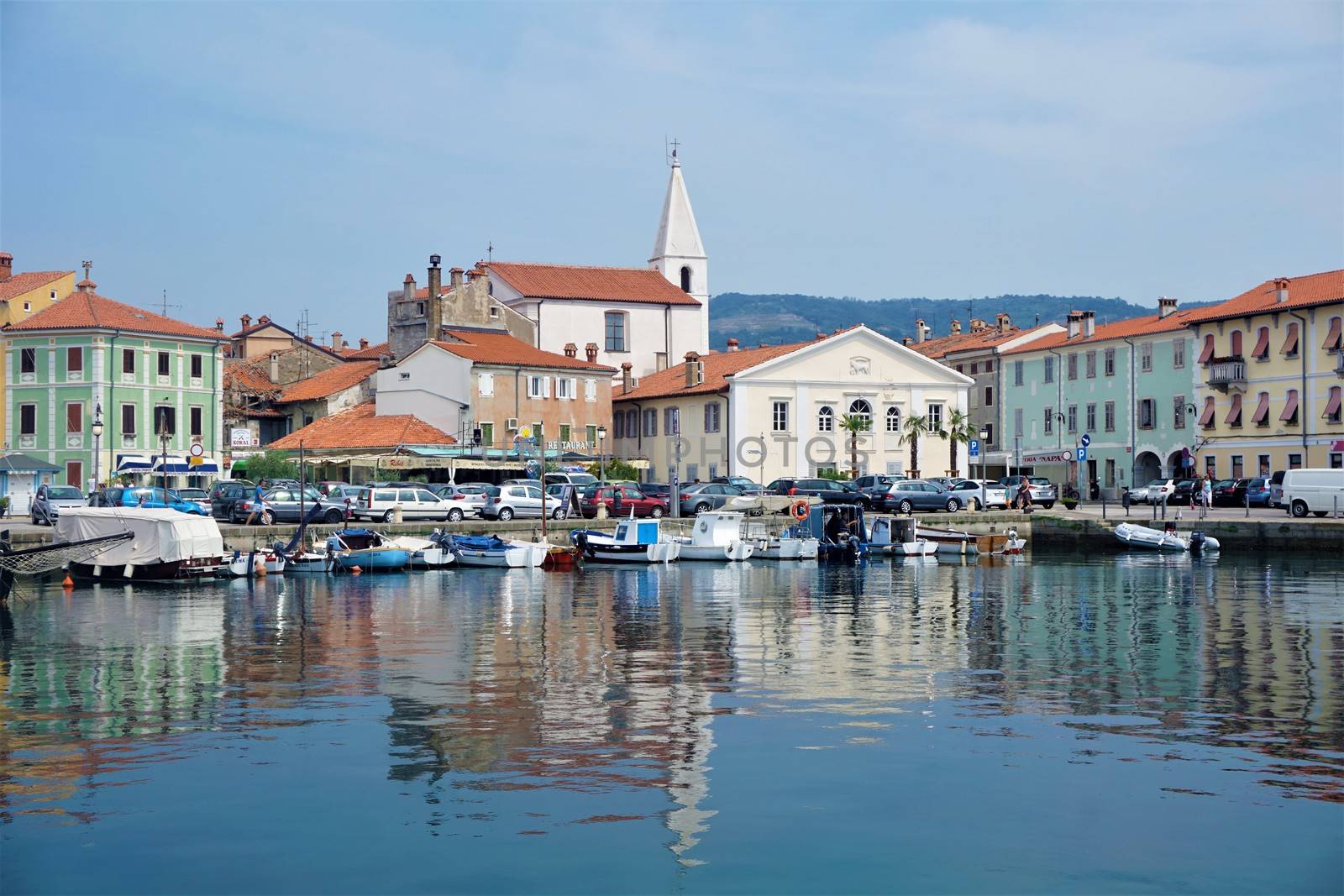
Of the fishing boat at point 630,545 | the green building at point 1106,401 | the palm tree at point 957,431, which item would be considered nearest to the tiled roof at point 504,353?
the palm tree at point 957,431

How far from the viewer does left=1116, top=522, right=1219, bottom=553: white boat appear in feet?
193

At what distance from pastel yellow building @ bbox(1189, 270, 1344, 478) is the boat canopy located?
174 feet

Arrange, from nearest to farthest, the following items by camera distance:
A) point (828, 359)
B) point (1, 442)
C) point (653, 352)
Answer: point (1, 442), point (828, 359), point (653, 352)

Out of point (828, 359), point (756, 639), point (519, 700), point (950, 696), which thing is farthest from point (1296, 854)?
point (828, 359)

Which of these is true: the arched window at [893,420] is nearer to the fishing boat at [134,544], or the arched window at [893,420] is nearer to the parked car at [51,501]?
the parked car at [51,501]

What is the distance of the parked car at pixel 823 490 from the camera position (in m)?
66.8

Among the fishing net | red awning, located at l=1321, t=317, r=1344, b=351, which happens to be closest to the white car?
the fishing net

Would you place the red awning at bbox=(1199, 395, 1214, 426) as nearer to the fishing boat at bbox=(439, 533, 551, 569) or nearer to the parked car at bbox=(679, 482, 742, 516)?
the parked car at bbox=(679, 482, 742, 516)

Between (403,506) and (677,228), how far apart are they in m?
47.0

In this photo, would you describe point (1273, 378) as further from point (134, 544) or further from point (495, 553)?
point (134, 544)

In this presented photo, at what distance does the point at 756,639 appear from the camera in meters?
32.2

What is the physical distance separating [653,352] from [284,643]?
214ft

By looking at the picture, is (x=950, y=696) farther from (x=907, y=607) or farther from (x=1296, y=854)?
(x=907, y=607)

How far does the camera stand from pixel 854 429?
8019 centimetres
